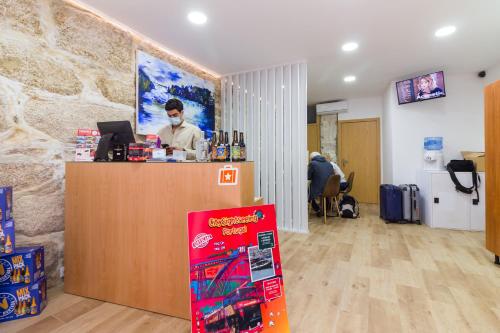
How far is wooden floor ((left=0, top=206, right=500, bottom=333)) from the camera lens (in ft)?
5.25

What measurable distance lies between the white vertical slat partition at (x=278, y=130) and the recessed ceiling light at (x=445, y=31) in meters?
1.70

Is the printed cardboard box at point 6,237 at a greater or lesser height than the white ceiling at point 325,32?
lesser

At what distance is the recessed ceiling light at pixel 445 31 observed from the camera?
2922 mm

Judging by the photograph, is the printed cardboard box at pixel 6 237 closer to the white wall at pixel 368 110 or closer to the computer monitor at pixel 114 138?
the computer monitor at pixel 114 138

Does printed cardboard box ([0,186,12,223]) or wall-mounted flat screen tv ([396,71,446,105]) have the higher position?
wall-mounted flat screen tv ([396,71,446,105])

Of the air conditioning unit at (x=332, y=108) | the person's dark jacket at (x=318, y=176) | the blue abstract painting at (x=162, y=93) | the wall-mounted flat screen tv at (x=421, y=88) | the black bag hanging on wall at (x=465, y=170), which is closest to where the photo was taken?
the blue abstract painting at (x=162, y=93)

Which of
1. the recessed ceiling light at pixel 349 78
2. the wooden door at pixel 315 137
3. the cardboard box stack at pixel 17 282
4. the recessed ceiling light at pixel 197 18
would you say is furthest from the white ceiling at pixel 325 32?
the wooden door at pixel 315 137

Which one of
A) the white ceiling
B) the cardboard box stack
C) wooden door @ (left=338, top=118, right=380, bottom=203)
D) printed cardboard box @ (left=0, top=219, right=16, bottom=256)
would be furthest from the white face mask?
wooden door @ (left=338, top=118, right=380, bottom=203)

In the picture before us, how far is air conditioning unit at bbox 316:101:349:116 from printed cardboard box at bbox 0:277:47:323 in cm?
650

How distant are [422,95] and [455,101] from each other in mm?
747

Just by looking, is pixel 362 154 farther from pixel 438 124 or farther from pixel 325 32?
pixel 325 32

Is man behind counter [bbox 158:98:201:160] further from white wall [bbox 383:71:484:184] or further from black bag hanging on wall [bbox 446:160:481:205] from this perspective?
white wall [bbox 383:71:484:184]

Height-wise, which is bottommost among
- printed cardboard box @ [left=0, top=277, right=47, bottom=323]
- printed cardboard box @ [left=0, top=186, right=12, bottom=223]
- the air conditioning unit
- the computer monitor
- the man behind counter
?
printed cardboard box @ [left=0, top=277, right=47, bottom=323]

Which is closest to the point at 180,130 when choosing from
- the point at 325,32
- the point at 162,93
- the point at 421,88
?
the point at 162,93
